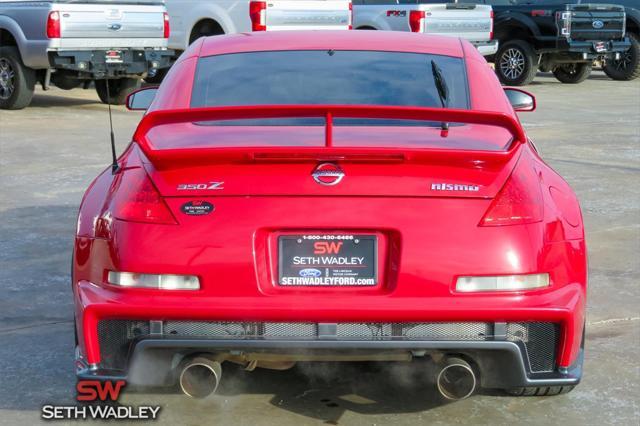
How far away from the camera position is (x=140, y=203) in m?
4.26

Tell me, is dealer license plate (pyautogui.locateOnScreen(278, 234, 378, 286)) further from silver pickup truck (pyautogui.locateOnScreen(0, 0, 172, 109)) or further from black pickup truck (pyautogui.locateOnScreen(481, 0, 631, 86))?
black pickup truck (pyautogui.locateOnScreen(481, 0, 631, 86))

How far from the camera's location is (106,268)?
4.25 metres

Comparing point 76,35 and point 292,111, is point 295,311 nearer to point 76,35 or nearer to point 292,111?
point 292,111

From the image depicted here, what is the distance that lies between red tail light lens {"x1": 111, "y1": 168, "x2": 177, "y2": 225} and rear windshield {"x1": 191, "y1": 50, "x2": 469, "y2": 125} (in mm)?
785

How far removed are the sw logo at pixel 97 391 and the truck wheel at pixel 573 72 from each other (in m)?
20.0

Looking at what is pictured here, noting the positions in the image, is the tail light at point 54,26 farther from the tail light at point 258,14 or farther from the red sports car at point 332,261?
the red sports car at point 332,261

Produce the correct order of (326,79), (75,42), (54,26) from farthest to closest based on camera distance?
(75,42)
(54,26)
(326,79)

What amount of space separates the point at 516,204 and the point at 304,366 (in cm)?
121

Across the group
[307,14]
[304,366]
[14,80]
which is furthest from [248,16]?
[304,366]

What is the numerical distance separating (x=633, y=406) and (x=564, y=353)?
75cm

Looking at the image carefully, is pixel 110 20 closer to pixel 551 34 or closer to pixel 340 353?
pixel 551 34

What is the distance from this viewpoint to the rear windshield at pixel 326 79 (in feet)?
16.7

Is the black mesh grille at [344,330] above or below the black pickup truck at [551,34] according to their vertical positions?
above

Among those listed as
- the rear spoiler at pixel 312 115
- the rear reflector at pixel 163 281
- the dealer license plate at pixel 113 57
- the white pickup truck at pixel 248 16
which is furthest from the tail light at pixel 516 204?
the white pickup truck at pixel 248 16
